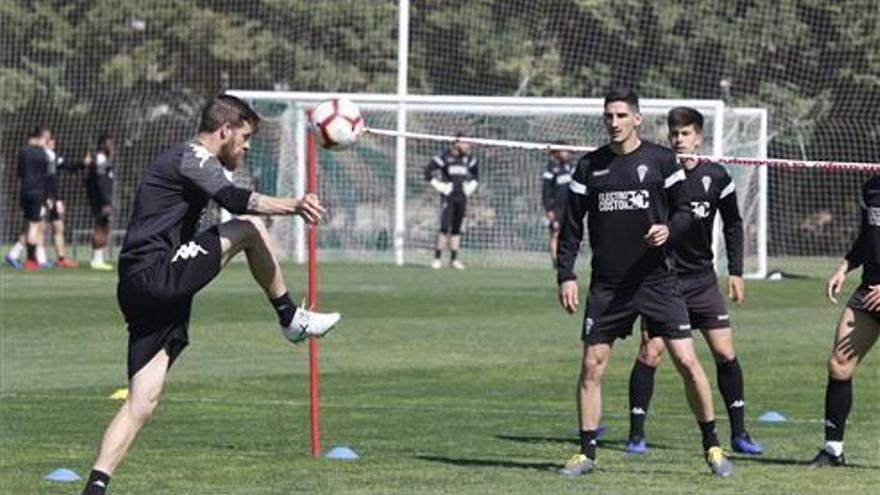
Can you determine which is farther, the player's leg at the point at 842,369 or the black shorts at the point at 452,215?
the black shorts at the point at 452,215

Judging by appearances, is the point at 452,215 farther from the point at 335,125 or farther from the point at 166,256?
the point at 166,256

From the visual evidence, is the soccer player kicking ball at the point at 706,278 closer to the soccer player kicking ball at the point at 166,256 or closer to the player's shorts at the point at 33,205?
the soccer player kicking ball at the point at 166,256

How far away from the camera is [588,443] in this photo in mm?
12477

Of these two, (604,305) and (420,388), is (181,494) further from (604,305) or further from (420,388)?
(420,388)

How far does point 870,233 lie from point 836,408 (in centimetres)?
110

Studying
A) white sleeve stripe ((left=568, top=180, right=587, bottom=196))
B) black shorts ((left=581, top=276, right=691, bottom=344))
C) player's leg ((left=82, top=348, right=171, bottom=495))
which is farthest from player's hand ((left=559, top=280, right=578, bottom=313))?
player's leg ((left=82, top=348, right=171, bottom=495))

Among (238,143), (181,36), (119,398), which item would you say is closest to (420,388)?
(119,398)

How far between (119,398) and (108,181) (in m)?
19.6

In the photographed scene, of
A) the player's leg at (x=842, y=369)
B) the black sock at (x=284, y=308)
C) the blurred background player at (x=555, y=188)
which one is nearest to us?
the black sock at (x=284, y=308)

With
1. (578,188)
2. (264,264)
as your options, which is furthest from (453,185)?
(264,264)

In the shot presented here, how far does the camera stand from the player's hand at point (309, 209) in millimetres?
10266

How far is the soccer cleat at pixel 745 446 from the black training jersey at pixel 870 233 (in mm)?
1463

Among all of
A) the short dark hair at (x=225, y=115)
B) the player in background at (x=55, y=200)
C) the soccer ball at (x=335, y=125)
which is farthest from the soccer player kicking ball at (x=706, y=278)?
the player in background at (x=55, y=200)

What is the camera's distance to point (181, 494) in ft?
37.5
